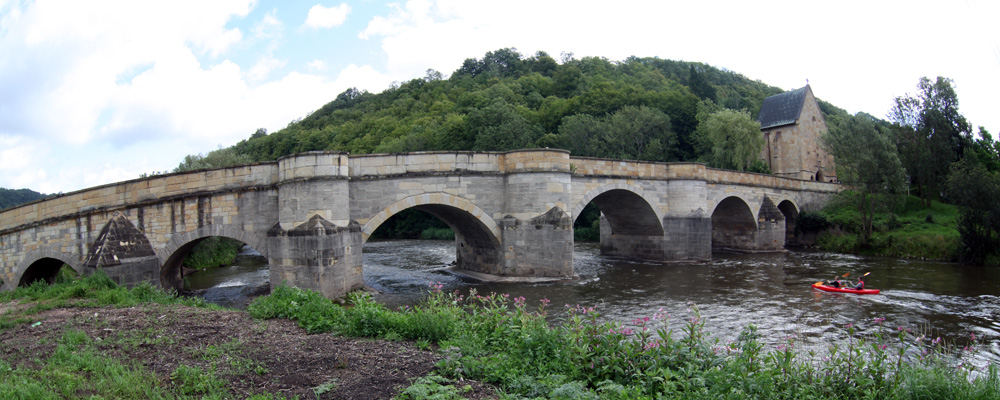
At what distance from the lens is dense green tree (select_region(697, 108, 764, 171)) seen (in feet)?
124

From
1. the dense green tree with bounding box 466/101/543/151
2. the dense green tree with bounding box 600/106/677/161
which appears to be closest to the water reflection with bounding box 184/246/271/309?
the dense green tree with bounding box 466/101/543/151

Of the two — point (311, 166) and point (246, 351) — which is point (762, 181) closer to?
point (311, 166)

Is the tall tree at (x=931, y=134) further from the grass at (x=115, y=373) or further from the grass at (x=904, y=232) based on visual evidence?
the grass at (x=115, y=373)

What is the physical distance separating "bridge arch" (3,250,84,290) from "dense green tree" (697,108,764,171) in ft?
121

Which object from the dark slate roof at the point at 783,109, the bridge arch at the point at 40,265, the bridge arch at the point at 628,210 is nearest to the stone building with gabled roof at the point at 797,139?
the dark slate roof at the point at 783,109

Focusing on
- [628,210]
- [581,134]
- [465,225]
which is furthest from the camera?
[581,134]

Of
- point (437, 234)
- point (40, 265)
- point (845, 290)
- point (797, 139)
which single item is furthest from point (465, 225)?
point (797, 139)

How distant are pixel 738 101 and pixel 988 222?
40.0 metres

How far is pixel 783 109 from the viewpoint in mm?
44531

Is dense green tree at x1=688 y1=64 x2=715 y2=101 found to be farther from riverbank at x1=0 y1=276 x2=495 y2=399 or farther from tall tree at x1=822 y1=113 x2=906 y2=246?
riverbank at x1=0 y1=276 x2=495 y2=399

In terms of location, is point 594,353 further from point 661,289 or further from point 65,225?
point 65,225

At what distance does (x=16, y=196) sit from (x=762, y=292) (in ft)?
261

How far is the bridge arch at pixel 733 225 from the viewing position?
1152 inches

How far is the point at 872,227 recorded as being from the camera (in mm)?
28594
